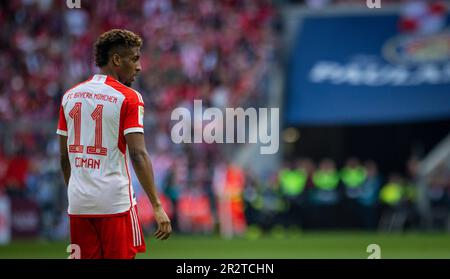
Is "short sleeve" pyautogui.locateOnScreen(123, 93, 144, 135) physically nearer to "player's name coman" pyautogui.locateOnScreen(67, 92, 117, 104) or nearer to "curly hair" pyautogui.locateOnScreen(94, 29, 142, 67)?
"player's name coman" pyautogui.locateOnScreen(67, 92, 117, 104)

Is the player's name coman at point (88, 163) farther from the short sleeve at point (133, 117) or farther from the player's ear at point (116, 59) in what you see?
the player's ear at point (116, 59)

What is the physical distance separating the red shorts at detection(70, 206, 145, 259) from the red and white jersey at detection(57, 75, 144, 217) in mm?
49

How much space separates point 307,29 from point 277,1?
2126 millimetres

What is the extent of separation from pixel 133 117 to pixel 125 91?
0.59ft

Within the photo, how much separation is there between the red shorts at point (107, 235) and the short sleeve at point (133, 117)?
0.49 metres

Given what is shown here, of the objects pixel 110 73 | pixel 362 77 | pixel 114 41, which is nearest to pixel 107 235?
pixel 110 73

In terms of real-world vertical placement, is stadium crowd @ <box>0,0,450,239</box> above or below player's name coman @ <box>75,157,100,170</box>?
above

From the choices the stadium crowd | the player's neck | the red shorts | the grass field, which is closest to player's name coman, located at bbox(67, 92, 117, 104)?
the player's neck

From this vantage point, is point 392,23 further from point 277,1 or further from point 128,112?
point 128,112

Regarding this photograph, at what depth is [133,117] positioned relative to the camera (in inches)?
196

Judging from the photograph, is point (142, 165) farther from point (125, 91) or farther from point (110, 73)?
point (110, 73)

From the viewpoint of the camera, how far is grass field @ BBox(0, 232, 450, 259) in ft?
42.5

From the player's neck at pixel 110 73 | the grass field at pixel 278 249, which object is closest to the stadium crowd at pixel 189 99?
the grass field at pixel 278 249

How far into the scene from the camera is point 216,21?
25.0 meters
